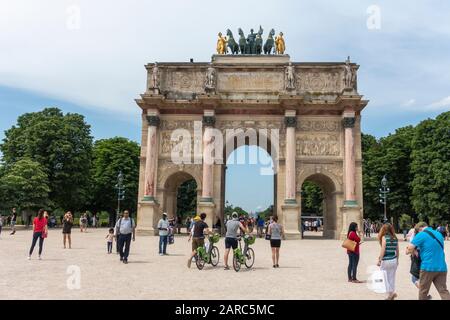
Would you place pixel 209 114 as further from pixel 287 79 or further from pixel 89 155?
A: pixel 89 155

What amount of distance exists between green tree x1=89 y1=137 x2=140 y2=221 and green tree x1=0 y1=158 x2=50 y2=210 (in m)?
11.4

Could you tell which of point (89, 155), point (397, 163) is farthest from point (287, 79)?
point (89, 155)

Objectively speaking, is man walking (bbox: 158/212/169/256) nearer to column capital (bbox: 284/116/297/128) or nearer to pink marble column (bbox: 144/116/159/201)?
pink marble column (bbox: 144/116/159/201)

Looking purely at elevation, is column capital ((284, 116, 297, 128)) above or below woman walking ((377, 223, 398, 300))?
above

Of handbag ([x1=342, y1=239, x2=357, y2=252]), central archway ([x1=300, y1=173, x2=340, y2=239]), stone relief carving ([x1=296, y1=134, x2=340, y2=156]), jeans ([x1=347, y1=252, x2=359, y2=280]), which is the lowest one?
jeans ([x1=347, y1=252, x2=359, y2=280])

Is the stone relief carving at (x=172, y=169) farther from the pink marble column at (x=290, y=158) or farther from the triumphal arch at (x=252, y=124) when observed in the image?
the pink marble column at (x=290, y=158)

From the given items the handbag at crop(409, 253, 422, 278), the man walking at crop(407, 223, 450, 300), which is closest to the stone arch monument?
the handbag at crop(409, 253, 422, 278)

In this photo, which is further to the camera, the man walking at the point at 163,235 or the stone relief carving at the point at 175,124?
the stone relief carving at the point at 175,124

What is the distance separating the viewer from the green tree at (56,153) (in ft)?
155

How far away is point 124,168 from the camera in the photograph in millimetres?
58219

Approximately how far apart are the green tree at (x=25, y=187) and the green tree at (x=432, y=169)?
36.5 metres

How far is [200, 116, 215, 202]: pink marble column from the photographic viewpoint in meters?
36.0

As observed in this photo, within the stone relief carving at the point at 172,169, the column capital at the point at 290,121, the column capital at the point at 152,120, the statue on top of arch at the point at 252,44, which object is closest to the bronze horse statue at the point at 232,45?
the statue on top of arch at the point at 252,44

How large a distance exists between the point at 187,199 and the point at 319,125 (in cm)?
3902
